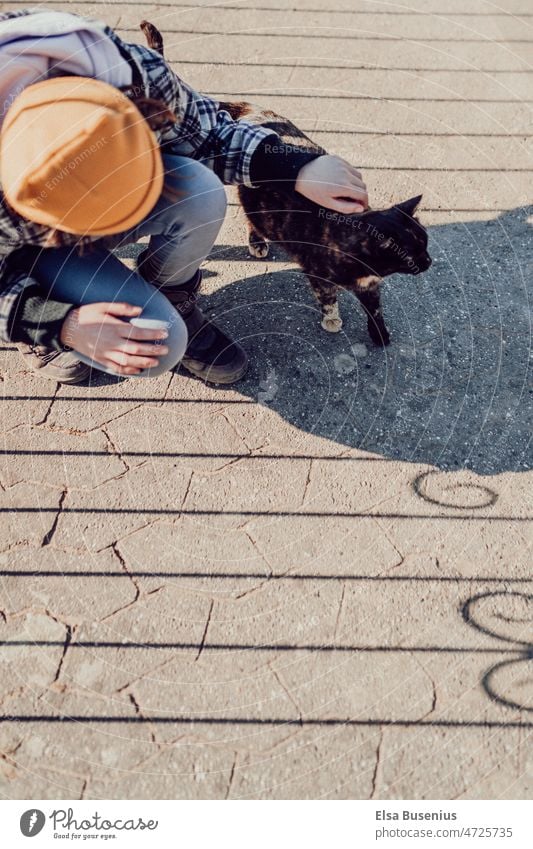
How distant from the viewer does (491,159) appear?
3318 mm

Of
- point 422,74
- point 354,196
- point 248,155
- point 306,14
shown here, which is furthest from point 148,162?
point 306,14

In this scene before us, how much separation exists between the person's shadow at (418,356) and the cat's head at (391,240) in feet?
1.32

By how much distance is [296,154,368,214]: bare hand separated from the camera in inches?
88.9

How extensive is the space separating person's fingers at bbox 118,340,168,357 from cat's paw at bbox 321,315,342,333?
88cm

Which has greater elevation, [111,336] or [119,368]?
[111,336]

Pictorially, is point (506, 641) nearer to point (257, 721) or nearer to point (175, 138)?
point (257, 721)

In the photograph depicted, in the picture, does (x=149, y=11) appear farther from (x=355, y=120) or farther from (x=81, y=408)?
(x=81, y=408)

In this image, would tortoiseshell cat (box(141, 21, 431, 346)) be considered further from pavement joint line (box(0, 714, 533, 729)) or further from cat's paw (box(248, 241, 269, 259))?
pavement joint line (box(0, 714, 533, 729))

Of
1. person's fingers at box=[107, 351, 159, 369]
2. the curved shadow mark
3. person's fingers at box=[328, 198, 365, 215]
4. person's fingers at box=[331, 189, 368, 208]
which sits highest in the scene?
person's fingers at box=[331, 189, 368, 208]

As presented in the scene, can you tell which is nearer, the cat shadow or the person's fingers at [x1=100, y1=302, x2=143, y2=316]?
the person's fingers at [x1=100, y1=302, x2=143, y2=316]

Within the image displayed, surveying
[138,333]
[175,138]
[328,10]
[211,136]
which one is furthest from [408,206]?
[328,10]

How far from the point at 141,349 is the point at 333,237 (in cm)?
87

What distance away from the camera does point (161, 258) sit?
2404 millimetres

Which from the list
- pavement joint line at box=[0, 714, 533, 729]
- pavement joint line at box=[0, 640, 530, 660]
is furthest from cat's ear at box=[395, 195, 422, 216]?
pavement joint line at box=[0, 714, 533, 729]
